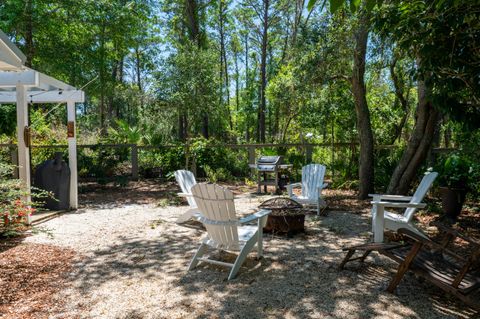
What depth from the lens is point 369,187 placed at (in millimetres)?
8469

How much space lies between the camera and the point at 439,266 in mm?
3316

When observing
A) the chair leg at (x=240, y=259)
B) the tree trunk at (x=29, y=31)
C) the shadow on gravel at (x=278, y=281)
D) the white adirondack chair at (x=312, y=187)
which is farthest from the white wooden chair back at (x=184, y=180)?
the tree trunk at (x=29, y=31)

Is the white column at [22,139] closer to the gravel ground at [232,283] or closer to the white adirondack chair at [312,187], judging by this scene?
the gravel ground at [232,283]

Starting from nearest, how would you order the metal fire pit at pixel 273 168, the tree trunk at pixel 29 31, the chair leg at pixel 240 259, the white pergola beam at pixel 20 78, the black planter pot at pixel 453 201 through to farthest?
the chair leg at pixel 240 259
the white pergola beam at pixel 20 78
the black planter pot at pixel 453 201
the tree trunk at pixel 29 31
the metal fire pit at pixel 273 168

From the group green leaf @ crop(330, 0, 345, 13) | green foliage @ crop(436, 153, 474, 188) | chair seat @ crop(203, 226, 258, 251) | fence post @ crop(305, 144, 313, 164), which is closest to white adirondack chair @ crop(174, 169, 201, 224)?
chair seat @ crop(203, 226, 258, 251)

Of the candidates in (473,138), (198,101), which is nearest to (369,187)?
(473,138)

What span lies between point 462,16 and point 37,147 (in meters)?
9.91

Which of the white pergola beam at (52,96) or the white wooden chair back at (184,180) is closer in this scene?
the white wooden chair back at (184,180)

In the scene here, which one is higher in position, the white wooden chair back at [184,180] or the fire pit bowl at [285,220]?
the white wooden chair back at [184,180]

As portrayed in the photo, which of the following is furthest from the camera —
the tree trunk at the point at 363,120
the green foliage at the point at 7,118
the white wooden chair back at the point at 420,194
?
the green foliage at the point at 7,118

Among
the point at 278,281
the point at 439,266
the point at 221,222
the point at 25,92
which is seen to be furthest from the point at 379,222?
the point at 25,92

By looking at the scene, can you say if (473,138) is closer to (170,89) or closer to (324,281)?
(324,281)

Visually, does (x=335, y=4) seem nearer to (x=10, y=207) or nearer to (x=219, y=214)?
(x=219, y=214)

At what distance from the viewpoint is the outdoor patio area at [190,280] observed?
10.1 feet
